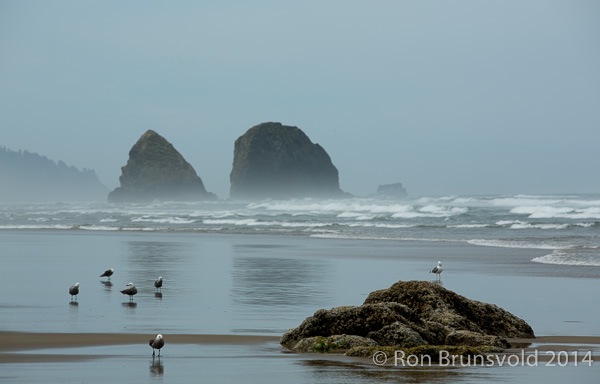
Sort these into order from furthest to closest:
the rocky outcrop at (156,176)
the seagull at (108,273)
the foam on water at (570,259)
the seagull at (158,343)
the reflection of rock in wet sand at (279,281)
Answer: the rocky outcrop at (156,176) < the foam on water at (570,259) < the seagull at (108,273) < the reflection of rock in wet sand at (279,281) < the seagull at (158,343)

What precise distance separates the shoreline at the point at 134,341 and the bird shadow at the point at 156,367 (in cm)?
73

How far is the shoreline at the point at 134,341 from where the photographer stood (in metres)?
11.4

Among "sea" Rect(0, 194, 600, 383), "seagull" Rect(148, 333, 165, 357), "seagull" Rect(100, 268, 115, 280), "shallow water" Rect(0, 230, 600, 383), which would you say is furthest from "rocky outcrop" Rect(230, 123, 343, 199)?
"seagull" Rect(148, 333, 165, 357)

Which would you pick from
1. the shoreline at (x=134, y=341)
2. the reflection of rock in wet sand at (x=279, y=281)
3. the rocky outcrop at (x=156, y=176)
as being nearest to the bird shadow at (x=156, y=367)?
the shoreline at (x=134, y=341)

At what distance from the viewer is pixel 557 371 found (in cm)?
1001

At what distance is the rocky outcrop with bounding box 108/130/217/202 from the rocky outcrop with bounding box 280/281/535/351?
146 meters

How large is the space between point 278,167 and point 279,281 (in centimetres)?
14871

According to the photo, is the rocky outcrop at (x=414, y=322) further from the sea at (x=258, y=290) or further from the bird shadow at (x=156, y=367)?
the bird shadow at (x=156, y=367)

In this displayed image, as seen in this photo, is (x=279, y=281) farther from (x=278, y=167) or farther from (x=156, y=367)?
(x=278, y=167)

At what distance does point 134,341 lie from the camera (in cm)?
1220

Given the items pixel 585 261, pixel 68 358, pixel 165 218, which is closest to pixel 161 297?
pixel 68 358

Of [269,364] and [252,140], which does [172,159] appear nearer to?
[252,140]

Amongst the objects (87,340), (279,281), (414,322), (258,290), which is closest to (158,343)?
(87,340)

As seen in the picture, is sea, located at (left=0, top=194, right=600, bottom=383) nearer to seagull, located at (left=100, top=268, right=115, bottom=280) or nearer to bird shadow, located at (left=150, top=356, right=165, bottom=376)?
bird shadow, located at (left=150, top=356, right=165, bottom=376)
